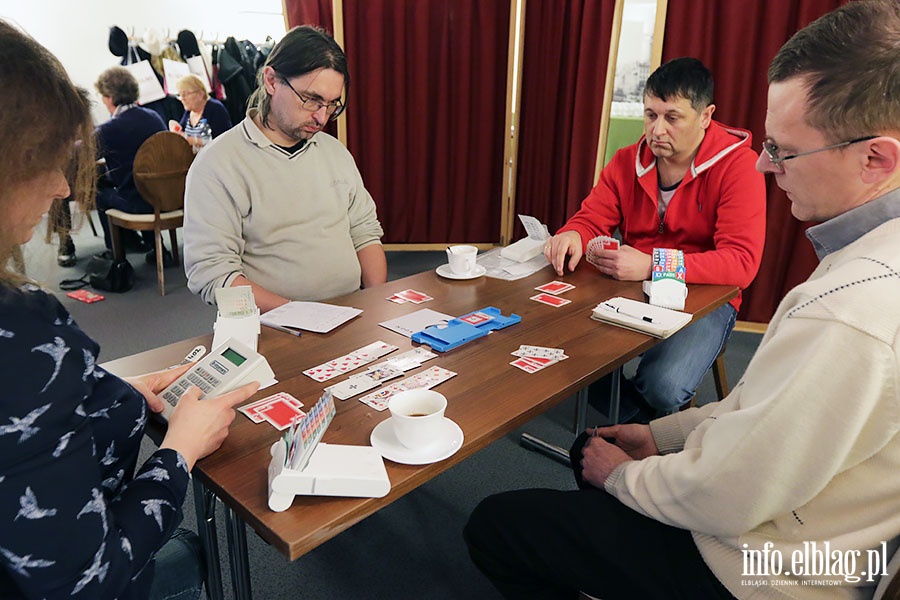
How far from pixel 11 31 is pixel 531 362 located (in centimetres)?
99

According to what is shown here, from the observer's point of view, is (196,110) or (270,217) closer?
(270,217)

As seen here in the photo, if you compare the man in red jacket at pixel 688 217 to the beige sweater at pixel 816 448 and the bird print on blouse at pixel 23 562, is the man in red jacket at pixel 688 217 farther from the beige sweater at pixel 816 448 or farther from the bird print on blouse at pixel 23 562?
the bird print on blouse at pixel 23 562

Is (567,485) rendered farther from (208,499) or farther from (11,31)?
(11,31)

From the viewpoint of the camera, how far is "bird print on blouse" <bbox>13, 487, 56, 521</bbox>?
25.7 inches

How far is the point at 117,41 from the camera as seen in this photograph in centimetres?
518

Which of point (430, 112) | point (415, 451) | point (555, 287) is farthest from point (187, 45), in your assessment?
point (415, 451)

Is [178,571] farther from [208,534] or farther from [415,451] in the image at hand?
[415,451]

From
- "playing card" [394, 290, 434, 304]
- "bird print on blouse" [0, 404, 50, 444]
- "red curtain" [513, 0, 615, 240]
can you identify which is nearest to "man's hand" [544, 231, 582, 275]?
"playing card" [394, 290, 434, 304]

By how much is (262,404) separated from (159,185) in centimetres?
329

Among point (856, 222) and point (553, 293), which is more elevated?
point (856, 222)

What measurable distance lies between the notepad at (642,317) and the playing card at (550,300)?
103 mm

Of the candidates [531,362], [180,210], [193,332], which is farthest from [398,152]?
[531,362]

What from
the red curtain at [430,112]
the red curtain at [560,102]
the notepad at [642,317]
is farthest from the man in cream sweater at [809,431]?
the red curtain at [430,112]

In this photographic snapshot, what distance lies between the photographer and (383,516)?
76.9 inches
